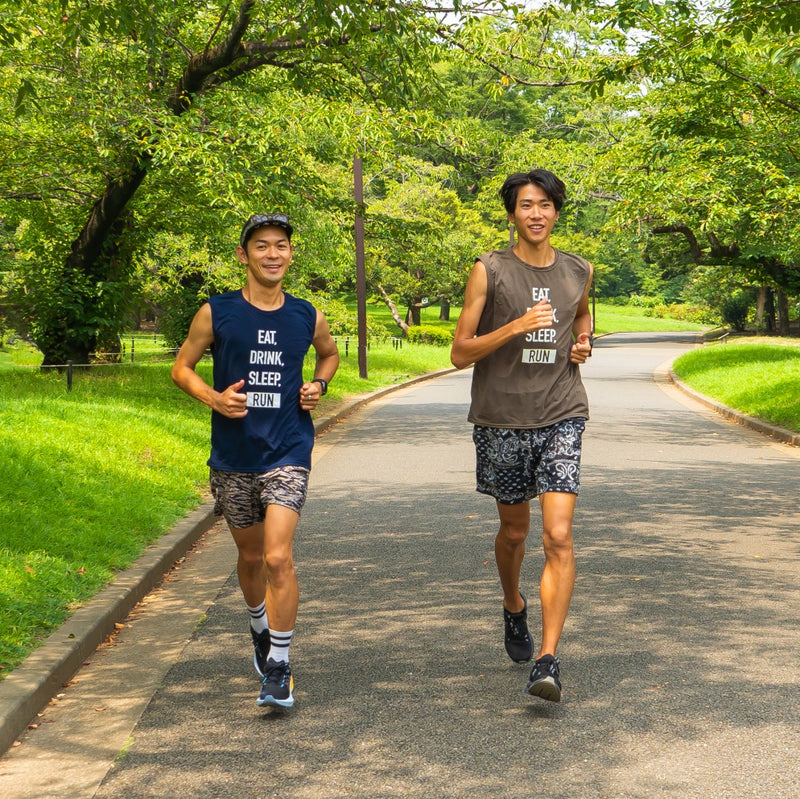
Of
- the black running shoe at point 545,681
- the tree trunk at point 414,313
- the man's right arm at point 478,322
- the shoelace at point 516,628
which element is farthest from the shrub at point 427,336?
the black running shoe at point 545,681

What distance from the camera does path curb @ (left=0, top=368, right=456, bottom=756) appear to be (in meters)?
4.38

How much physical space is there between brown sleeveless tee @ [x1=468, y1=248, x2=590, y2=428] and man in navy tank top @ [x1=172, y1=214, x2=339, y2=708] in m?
0.75

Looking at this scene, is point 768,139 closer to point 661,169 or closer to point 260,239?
point 661,169

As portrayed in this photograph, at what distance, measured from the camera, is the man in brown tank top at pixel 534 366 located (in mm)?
4613

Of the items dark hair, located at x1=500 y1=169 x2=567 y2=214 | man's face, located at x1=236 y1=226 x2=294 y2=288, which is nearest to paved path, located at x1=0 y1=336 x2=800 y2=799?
man's face, located at x1=236 y1=226 x2=294 y2=288

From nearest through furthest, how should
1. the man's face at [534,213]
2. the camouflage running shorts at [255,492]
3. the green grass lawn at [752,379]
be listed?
the camouflage running shorts at [255,492] → the man's face at [534,213] → the green grass lawn at [752,379]

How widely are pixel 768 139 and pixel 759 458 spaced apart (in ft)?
19.8

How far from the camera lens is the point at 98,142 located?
632 inches

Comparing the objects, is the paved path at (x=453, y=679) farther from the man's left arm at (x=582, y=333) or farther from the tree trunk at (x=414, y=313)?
the tree trunk at (x=414, y=313)

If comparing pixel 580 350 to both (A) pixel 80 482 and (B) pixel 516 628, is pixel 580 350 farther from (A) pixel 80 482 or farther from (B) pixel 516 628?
(A) pixel 80 482

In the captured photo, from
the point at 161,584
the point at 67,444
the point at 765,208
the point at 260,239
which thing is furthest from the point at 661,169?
the point at 260,239

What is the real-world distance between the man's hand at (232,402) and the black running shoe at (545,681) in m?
1.52

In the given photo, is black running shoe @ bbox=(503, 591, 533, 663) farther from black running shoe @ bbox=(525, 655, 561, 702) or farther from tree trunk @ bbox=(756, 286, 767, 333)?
tree trunk @ bbox=(756, 286, 767, 333)

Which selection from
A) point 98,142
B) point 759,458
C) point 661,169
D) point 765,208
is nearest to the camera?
point 759,458
